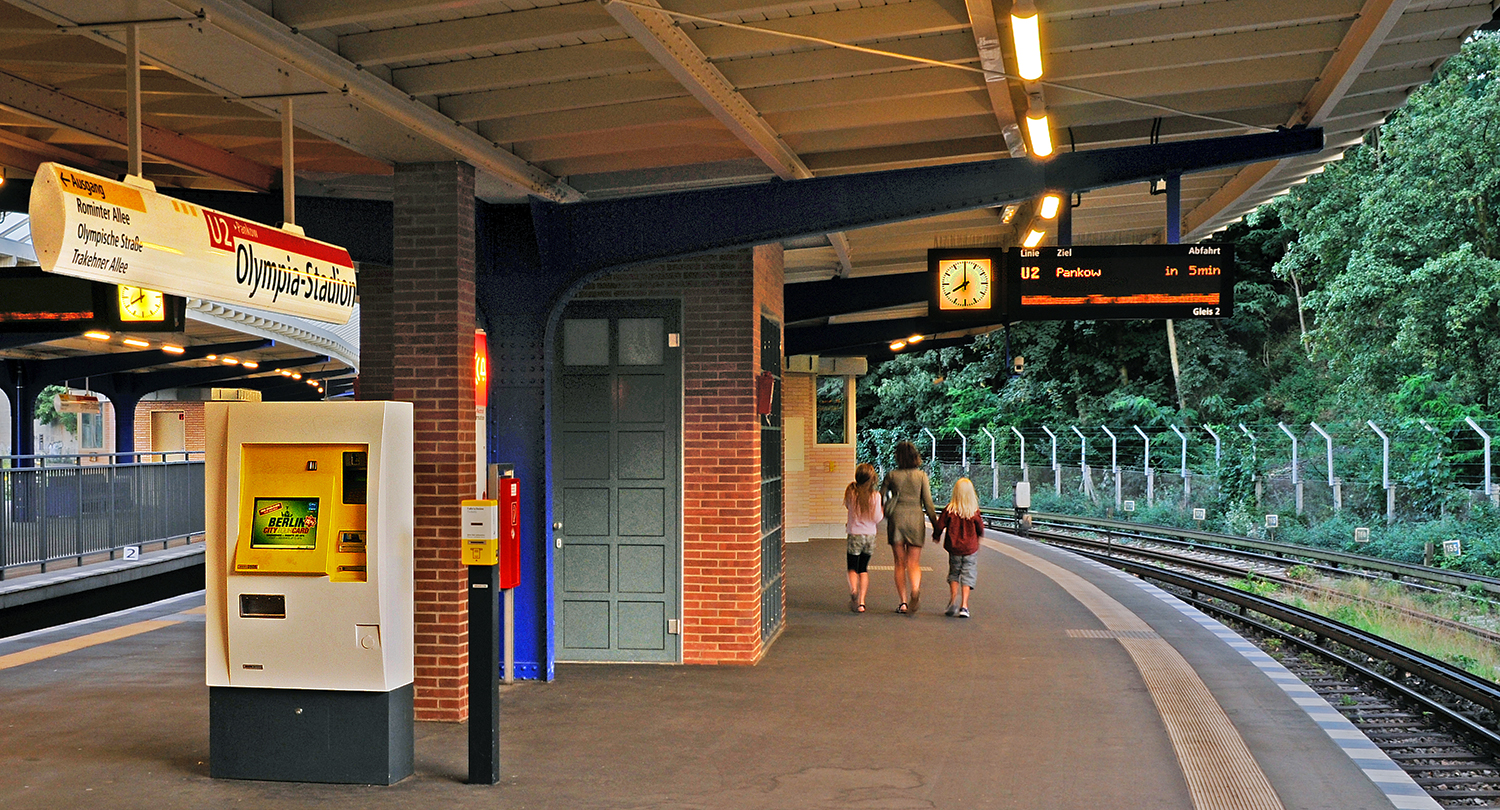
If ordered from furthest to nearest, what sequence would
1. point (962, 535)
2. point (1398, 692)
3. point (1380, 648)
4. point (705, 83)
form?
point (962, 535), point (1380, 648), point (1398, 692), point (705, 83)

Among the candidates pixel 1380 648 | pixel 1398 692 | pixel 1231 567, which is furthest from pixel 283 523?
pixel 1231 567

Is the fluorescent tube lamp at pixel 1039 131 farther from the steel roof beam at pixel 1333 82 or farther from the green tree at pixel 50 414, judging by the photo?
the green tree at pixel 50 414

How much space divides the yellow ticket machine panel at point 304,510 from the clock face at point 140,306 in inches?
138

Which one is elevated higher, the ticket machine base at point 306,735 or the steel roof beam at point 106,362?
the steel roof beam at point 106,362

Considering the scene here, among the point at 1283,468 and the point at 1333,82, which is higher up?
the point at 1333,82

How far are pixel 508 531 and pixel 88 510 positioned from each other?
33.8ft

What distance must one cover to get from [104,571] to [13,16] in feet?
35.0

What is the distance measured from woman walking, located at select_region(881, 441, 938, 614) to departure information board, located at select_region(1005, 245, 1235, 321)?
2809 millimetres

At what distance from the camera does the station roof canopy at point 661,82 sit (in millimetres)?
5910

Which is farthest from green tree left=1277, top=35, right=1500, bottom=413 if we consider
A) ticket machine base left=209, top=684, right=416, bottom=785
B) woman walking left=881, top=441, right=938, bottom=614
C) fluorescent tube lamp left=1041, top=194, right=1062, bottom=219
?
ticket machine base left=209, top=684, right=416, bottom=785

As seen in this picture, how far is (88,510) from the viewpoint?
15.4m

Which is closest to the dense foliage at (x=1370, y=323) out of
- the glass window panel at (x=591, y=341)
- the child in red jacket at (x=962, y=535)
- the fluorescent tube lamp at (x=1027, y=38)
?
the child in red jacket at (x=962, y=535)

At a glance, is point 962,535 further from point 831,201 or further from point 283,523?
point 283,523

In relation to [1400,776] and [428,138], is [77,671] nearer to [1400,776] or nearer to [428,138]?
[428,138]
